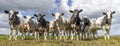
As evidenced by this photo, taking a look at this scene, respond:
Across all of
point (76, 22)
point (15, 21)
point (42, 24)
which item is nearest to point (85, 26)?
point (76, 22)

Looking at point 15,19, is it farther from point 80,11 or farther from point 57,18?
point 80,11

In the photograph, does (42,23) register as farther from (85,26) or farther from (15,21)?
(85,26)

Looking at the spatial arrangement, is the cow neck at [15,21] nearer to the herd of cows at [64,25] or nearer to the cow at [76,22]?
the herd of cows at [64,25]

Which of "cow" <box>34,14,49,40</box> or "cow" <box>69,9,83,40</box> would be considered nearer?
"cow" <box>69,9,83,40</box>

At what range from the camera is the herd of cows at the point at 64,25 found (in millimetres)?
43031

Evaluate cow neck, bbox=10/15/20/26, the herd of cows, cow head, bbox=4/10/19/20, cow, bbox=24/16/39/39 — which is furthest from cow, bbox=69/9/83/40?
cow head, bbox=4/10/19/20

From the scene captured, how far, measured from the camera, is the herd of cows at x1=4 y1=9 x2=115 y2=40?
43.0 metres

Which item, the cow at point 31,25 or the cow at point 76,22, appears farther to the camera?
the cow at point 31,25

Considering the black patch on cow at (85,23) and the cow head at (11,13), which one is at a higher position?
the cow head at (11,13)

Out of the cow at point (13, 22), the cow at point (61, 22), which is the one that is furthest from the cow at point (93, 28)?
the cow at point (13, 22)

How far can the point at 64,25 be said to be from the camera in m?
44.8

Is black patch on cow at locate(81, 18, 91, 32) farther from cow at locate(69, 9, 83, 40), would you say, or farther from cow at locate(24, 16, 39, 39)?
cow at locate(24, 16, 39, 39)

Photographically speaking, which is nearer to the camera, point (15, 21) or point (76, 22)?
point (15, 21)

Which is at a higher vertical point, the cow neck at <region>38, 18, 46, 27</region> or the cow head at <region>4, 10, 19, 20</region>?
the cow head at <region>4, 10, 19, 20</region>
